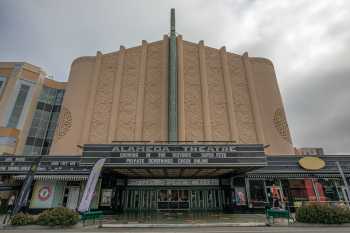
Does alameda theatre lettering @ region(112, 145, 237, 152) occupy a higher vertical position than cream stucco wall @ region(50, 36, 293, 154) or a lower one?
lower

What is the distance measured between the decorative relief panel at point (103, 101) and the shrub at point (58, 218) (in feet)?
37.4

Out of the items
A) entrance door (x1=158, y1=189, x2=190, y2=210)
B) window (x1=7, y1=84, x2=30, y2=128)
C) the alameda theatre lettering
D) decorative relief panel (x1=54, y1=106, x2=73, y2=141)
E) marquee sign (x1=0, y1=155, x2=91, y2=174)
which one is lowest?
entrance door (x1=158, y1=189, x2=190, y2=210)

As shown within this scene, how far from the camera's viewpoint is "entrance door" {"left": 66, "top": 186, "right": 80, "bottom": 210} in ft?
65.9

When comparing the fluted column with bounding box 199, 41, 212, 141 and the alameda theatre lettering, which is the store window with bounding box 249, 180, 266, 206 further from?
the alameda theatre lettering

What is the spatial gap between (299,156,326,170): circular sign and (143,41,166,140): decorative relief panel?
15.3 meters

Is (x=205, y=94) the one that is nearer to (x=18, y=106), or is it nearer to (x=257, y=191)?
(x=257, y=191)

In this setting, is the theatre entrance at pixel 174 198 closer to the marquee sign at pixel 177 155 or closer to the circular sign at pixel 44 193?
the circular sign at pixel 44 193

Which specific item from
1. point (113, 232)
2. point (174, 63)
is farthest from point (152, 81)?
point (113, 232)

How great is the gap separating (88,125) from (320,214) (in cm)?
2333

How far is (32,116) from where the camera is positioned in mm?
31422

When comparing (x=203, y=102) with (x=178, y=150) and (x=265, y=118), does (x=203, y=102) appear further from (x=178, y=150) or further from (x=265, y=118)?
(x=178, y=150)

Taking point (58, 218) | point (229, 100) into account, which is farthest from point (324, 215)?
point (58, 218)

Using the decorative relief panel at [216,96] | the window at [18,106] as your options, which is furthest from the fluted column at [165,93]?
the window at [18,106]

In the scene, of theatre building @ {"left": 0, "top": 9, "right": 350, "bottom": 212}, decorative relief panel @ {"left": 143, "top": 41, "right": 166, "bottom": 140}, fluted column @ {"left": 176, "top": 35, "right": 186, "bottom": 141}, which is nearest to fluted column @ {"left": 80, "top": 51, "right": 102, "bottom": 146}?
theatre building @ {"left": 0, "top": 9, "right": 350, "bottom": 212}
